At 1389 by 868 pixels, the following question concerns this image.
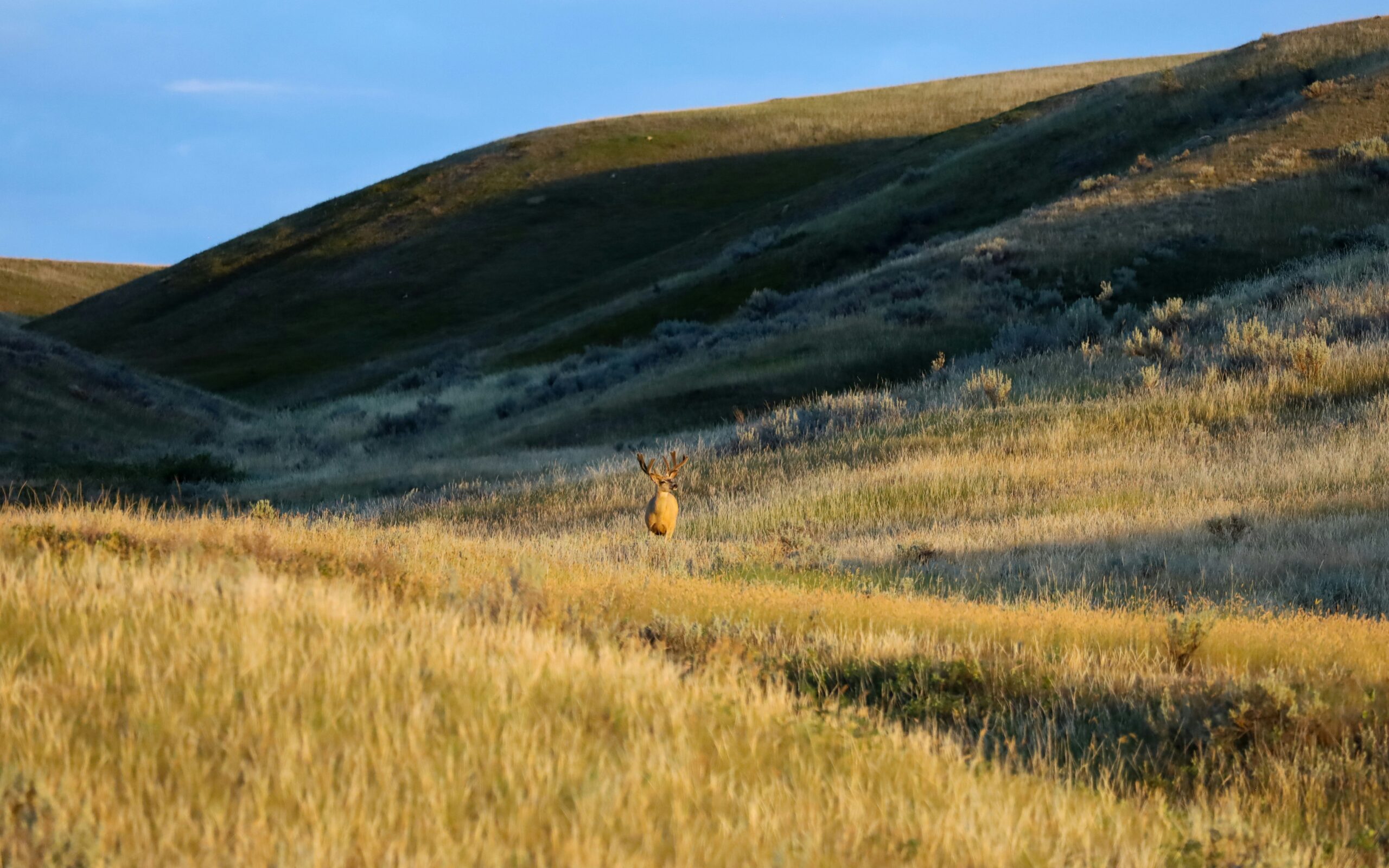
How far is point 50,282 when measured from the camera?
11369 cm

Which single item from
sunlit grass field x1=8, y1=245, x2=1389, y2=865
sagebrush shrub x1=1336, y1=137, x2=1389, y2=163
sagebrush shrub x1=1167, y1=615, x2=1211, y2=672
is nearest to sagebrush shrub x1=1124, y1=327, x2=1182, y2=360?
sunlit grass field x1=8, y1=245, x2=1389, y2=865

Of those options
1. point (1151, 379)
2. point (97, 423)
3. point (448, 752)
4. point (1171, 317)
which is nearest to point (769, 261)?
point (1171, 317)

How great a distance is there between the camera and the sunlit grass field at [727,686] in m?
3.24

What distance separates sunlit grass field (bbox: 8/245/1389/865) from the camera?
128 inches

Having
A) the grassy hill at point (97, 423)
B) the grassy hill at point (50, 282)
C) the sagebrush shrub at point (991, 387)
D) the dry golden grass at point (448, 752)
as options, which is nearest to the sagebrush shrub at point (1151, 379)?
the sagebrush shrub at point (991, 387)

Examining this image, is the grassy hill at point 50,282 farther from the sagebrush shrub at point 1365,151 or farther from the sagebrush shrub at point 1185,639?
the sagebrush shrub at point 1185,639

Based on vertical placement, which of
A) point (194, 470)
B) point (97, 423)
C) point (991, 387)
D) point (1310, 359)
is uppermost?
point (1310, 359)

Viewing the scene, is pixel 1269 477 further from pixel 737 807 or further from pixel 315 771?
pixel 315 771

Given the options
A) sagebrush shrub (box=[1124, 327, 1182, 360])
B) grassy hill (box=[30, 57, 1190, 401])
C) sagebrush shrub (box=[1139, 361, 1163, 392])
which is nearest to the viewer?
sagebrush shrub (box=[1139, 361, 1163, 392])

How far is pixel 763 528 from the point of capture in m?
13.6

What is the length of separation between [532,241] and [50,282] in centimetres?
7243

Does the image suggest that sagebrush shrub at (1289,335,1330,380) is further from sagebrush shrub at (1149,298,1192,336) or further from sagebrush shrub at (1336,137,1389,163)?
sagebrush shrub at (1336,137,1389,163)

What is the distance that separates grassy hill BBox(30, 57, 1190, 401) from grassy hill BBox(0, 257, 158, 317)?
1232 inches

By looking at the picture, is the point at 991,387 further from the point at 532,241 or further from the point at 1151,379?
the point at 532,241
